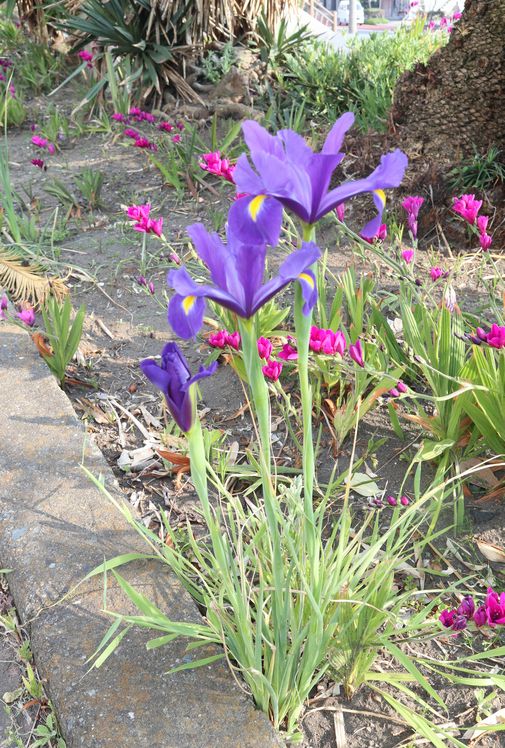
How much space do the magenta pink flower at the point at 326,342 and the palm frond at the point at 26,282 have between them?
1.39m

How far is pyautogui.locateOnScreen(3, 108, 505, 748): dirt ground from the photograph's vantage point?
1.43 m

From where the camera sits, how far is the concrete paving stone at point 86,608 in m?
1.30

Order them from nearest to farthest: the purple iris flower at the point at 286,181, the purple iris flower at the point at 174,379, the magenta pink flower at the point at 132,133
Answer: the purple iris flower at the point at 286,181 < the purple iris flower at the point at 174,379 < the magenta pink flower at the point at 132,133

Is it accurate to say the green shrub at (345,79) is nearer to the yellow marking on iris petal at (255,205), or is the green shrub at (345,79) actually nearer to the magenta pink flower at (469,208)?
the magenta pink flower at (469,208)

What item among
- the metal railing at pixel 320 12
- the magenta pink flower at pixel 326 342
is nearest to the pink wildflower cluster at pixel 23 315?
the magenta pink flower at pixel 326 342

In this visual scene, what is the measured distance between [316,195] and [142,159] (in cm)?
360

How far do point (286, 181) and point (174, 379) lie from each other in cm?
33

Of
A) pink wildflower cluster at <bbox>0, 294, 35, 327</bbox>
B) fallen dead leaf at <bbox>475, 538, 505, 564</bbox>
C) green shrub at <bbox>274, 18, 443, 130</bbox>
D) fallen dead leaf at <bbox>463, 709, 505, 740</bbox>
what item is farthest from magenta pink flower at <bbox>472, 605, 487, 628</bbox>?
green shrub at <bbox>274, 18, 443, 130</bbox>

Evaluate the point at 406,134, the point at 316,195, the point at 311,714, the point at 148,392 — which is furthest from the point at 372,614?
the point at 406,134

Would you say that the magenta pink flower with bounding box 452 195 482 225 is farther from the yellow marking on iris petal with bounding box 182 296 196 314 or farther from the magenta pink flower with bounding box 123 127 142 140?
the magenta pink flower with bounding box 123 127 142 140

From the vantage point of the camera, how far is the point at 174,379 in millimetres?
1021

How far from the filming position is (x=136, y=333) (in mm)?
2777

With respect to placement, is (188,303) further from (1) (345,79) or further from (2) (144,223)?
(1) (345,79)

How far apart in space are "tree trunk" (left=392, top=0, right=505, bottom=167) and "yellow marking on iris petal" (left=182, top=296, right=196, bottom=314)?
7.91 ft
